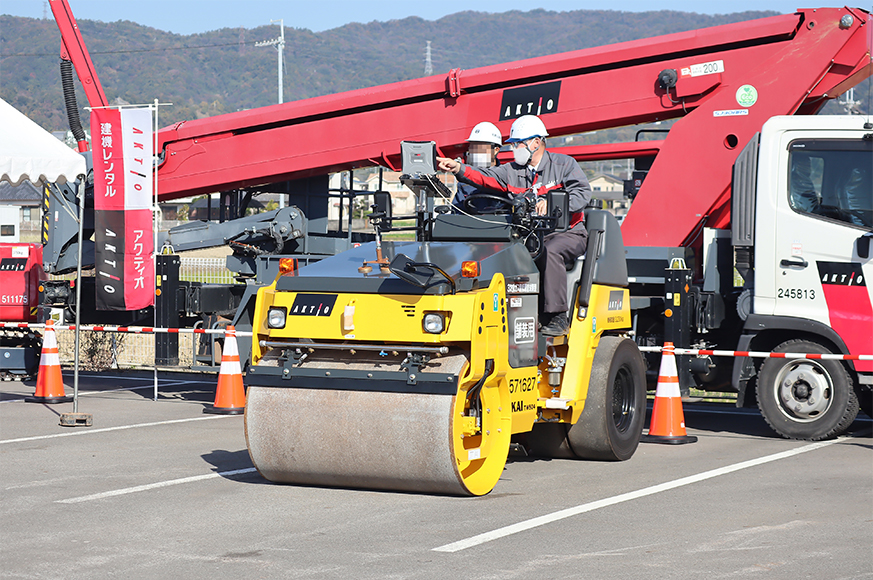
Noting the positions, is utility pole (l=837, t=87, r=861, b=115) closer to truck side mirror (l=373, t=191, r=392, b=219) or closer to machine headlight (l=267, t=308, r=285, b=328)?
truck side mirror (l=373, t=191, r=392, b=219)

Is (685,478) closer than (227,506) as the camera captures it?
No

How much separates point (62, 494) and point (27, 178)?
422cm

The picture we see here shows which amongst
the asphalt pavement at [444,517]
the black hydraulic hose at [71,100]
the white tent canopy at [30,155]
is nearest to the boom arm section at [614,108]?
the black hydraulic hose at [71,100]

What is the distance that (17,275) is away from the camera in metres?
15.7

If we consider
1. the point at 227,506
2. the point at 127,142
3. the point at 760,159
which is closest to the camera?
the point at 227,506

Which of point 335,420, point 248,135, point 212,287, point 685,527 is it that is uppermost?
point 248,135

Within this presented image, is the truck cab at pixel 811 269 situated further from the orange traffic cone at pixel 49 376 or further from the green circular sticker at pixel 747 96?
the orange traffic cone at pixel 49 376

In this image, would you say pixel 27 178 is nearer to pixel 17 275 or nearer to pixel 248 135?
pixel 248 135

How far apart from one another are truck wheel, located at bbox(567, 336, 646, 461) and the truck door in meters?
1.82

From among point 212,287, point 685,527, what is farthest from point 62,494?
point 212,287

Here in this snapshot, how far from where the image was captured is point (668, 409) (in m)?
10.3

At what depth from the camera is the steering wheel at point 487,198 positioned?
345 inches

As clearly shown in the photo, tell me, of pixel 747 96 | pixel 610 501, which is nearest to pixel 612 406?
pixel 610 501

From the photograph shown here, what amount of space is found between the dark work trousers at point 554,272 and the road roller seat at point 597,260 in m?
0.21
